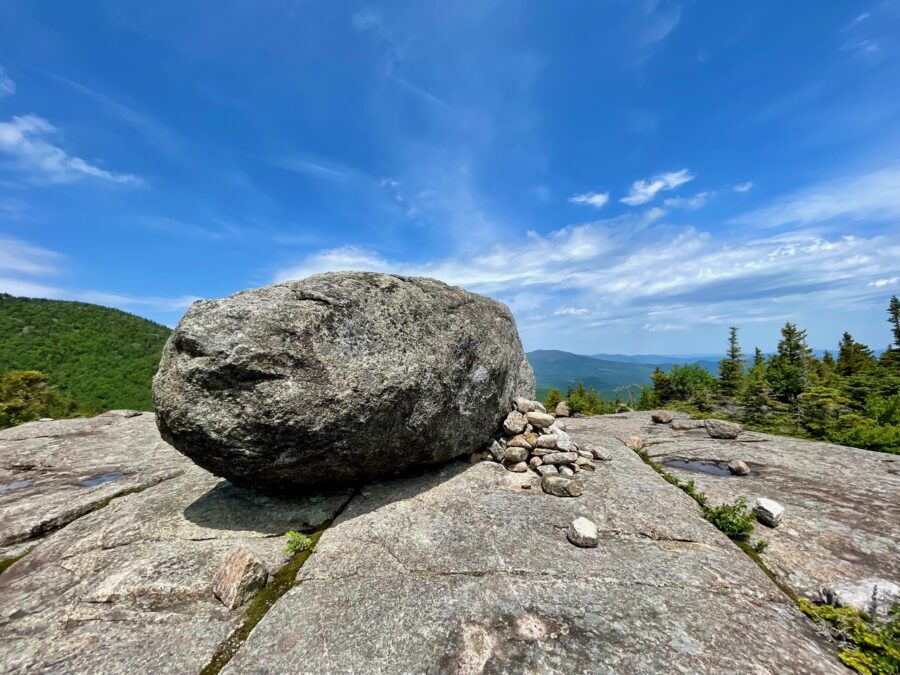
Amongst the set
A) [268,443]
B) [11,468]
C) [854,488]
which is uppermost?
[268,443]

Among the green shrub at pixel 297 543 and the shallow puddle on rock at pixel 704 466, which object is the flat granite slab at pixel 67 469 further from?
the shallow puddle on rock at pixel 704 466

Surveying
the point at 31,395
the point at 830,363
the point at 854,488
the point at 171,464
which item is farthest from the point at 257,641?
the point at 830,363

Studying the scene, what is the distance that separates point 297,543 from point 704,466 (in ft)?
40.1

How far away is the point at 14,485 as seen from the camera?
36.4ft

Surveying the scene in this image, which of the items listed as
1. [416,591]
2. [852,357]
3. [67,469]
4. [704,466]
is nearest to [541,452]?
[704,466]

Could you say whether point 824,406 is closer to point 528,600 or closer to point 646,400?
point 528,600

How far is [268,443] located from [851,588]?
1080 centimetres

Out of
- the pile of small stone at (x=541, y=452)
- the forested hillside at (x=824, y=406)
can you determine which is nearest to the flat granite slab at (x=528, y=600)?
the pile of small stone at (x=541, y=452)

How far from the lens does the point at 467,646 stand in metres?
4.82

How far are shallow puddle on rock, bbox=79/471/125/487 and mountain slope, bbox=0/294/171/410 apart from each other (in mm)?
47206

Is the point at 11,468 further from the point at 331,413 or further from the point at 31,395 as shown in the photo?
the point at 31,395

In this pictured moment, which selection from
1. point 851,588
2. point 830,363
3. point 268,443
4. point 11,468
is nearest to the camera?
point 851,588

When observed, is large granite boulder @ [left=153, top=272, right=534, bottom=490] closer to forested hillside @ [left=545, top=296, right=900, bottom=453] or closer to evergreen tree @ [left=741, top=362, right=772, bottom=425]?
forested hillside @ [left=545, top=296, right=900, bottom=453]

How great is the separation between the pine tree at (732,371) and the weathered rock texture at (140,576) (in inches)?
1690
